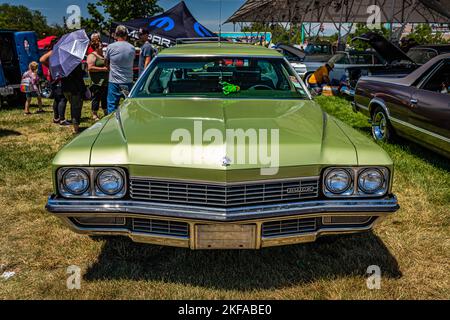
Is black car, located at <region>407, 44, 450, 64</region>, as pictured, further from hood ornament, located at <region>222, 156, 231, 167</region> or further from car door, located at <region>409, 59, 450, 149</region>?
hood ornament, located at <region>222, 156, 231, 167</region>

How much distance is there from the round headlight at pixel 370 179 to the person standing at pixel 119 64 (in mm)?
4785

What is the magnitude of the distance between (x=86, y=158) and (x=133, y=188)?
34 centimetres

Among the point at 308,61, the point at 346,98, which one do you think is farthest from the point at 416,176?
the point at 308,61

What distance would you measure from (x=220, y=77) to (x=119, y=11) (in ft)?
80.3

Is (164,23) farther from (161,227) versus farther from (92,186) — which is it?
(161,227)

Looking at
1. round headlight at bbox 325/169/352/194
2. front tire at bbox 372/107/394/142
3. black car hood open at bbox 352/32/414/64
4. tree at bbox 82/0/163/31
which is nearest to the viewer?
round headlight at bbox 325/169/352/194

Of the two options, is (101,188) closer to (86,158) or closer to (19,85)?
(86,158)

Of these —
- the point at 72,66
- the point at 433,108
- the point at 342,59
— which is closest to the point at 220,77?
the point at 433,108

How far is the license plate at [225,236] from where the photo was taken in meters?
2.48

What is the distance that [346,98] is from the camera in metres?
11.6

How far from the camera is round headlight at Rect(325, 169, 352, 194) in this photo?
258 centimetres

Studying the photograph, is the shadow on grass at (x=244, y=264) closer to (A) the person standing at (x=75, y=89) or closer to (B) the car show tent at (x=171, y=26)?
(A) the person standing at (x=75, y=89)

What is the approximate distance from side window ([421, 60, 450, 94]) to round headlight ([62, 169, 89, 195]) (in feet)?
14.9

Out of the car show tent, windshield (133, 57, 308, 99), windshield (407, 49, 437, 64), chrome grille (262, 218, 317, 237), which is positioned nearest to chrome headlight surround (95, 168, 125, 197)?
chrome grille (262, 218, 317, 237)
